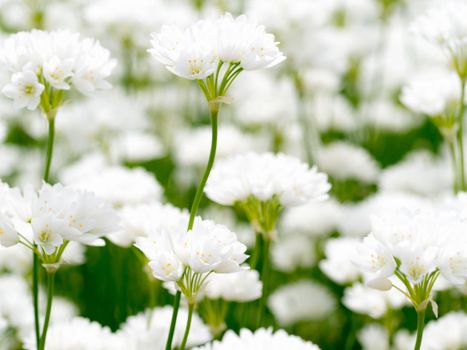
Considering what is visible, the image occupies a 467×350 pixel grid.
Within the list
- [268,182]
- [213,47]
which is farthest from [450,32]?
[213,47]

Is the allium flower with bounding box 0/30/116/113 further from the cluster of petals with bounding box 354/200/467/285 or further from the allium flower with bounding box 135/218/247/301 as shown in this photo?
the cluster of petals with bounding box 354/200/467/285

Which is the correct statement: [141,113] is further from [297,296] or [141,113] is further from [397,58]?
[397,58]

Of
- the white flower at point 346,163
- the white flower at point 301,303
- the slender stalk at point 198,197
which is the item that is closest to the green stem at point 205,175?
the slender stalk at point 198,197

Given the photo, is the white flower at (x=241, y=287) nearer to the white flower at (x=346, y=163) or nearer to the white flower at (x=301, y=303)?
the white flower at (x=301, y=303)

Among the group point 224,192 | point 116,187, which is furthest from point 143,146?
point 224,192

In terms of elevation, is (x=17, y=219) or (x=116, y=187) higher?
(x=17, y=219)

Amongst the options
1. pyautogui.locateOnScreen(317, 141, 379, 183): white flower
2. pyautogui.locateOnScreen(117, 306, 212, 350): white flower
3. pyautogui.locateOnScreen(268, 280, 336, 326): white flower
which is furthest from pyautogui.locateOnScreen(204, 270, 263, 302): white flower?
pyautogui.locateOnScreen(317, 141, 379, 183): white flower
